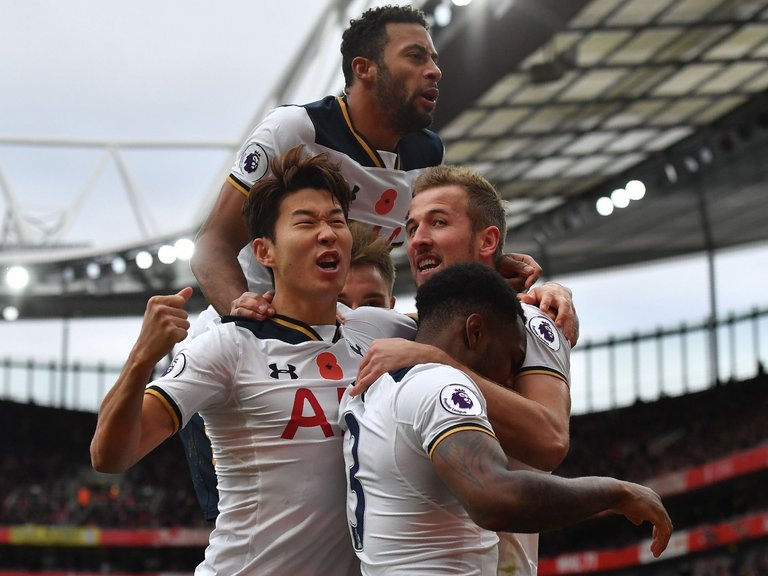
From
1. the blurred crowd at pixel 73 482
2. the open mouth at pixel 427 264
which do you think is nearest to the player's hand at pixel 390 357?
the open mouth at pixel 427 264

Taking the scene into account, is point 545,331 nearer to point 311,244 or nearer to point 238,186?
point 311,244

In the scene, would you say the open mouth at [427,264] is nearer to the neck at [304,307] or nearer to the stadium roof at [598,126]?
the neck at [304,307]

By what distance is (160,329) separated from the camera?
321 centimetres

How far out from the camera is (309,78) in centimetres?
1800

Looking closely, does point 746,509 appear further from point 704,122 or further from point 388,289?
Answer: point 388,289

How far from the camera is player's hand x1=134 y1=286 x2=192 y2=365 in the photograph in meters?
3.21

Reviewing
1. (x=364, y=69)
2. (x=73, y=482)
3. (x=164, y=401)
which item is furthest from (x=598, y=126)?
(x=164, y=401)

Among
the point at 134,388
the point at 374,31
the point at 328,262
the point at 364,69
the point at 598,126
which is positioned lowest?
the point at 134,388

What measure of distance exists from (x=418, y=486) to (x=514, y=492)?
0.34 meters

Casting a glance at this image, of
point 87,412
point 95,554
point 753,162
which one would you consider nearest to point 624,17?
point 753,162

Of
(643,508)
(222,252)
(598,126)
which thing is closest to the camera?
(643,508)

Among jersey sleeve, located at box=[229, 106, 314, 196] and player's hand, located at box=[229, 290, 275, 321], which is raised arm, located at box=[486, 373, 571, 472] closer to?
player's hand, located at box=[229, 290, 275, 321]

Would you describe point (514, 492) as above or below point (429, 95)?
below

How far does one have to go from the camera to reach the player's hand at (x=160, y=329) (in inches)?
126
